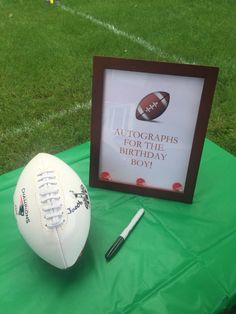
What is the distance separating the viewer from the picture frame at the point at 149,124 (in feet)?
3.14

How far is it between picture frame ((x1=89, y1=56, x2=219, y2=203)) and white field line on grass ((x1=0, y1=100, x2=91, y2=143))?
0.96 meters

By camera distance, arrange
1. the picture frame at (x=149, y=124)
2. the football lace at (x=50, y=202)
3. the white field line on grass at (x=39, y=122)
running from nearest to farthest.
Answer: the football lace at (x=50, y=202)
the picture frame at (x=149, y=124)
the white field line on grass at (x=39, y=122)

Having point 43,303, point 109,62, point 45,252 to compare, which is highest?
point 109,62

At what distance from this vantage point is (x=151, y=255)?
38.6 inches

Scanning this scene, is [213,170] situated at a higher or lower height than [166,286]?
higher

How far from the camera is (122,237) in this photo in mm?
1000

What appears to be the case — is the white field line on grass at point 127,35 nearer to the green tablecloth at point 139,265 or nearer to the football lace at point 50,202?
the green tablecloth at point 139,265

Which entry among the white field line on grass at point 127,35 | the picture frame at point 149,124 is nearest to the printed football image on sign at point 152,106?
the picture frame at point 149,124

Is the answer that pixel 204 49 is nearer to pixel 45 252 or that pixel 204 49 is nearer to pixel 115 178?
pixel 115 178

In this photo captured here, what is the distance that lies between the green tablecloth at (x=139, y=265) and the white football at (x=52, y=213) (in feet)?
0.25

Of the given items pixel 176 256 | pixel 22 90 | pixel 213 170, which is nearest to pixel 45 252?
pixel 176 256

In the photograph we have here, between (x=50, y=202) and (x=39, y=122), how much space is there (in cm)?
130

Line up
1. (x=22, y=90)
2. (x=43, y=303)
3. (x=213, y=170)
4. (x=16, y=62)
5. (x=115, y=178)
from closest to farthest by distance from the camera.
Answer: (x=43, y=303)
(x=115, y=178)
(x=213, y=170)
(x=22, y=90)
(x=16, y=62)

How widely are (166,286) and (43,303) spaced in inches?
11.5
